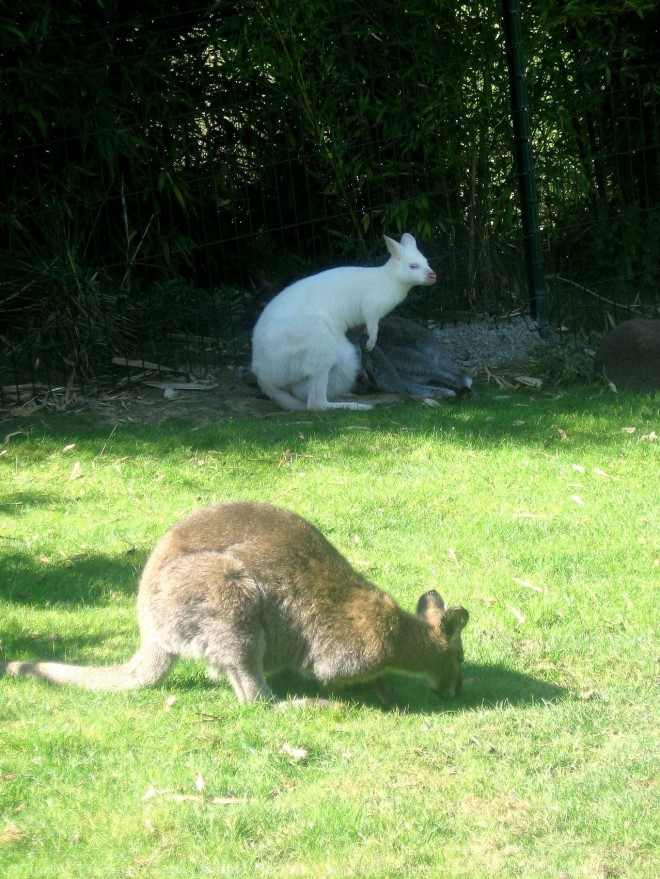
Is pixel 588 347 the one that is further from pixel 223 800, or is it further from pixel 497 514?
pixel 223 800

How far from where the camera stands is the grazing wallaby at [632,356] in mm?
8211

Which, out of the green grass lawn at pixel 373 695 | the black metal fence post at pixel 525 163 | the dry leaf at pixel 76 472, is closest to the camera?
the green grass lawn at pixel 373 695

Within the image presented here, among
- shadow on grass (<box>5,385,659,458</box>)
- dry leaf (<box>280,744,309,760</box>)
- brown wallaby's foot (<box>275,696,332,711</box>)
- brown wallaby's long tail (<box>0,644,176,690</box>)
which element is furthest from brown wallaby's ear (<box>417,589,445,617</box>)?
shadow on grass (<box>5,385,659,458</box>)

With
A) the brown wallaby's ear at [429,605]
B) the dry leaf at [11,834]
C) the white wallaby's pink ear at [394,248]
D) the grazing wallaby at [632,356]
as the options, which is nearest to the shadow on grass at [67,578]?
the brown wallaby's ear at [429,605]

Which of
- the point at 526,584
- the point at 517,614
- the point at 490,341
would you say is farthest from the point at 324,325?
the point at 517,614

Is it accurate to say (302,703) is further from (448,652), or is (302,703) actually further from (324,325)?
(324,325)

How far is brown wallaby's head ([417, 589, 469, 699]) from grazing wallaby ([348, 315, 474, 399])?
451cm

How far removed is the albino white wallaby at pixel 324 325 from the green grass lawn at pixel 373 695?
1.16 m

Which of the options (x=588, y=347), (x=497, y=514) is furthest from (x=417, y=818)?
(x=588, y=347)

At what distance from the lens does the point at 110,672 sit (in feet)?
14.2

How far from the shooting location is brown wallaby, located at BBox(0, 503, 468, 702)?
13.1 feet

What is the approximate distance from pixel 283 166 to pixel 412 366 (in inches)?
94.9

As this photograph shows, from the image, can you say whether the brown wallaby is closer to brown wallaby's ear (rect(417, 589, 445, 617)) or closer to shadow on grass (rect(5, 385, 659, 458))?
brown wallaby's ear (rect(417, 589, 445, 617))

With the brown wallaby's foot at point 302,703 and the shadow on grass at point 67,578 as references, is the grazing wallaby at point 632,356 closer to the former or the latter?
the shadow on grass at point 67,578
